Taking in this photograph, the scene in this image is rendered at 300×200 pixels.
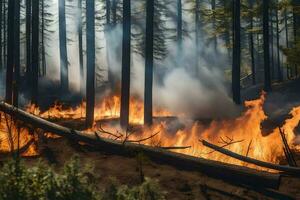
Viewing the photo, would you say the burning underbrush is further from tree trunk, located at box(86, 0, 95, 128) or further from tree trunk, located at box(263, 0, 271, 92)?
tree trunk, located at box(263, 0, 271, 92)

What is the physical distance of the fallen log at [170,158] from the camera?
9055 mm

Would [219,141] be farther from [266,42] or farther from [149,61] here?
[266,42]

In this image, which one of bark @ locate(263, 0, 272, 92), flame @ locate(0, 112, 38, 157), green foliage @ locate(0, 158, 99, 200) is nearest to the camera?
green foliage @ locate(0, 158, 99, 200)

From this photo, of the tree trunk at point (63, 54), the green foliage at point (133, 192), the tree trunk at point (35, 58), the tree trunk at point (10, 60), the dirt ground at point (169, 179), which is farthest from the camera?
the tree trunk at point (63, 54)

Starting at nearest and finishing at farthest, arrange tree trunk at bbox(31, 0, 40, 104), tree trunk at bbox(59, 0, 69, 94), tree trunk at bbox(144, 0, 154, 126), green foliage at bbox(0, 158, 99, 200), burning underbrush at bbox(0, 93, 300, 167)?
green foliage at bbox(0, 158, 99, 200), burning underbrush at bbox(0, 93, 300, 167), tree trunk at bbox(144, 0, 154, 126), tree trunk at bbox(31, 0, 40, 104), tree trunk at bbox(59, 0, 69, 94)

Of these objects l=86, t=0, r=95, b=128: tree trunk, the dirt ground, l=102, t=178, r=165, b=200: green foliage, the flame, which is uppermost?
l=86, t=0, r=95, b=128: tree trunk

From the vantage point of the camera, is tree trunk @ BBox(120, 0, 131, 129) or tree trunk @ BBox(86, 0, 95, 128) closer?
tree trunk @ BBox(120, 0, 131, 129)

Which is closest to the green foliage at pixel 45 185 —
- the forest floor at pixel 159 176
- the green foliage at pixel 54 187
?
the green foliage at pixel 54 187

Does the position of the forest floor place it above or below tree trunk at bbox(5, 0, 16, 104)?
below

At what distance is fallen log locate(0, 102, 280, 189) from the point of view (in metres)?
9.05

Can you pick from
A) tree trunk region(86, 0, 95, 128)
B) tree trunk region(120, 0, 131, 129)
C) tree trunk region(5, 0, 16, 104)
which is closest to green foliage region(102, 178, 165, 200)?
tree trunk region(120, 0, 131, 129)

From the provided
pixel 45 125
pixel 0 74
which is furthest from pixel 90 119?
pixel 0 74

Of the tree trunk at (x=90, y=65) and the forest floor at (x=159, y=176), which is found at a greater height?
the tree trunk at (x=90, y=65)

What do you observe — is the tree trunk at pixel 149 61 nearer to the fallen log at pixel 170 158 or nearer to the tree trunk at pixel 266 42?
the fallen log at pixel 170 158
